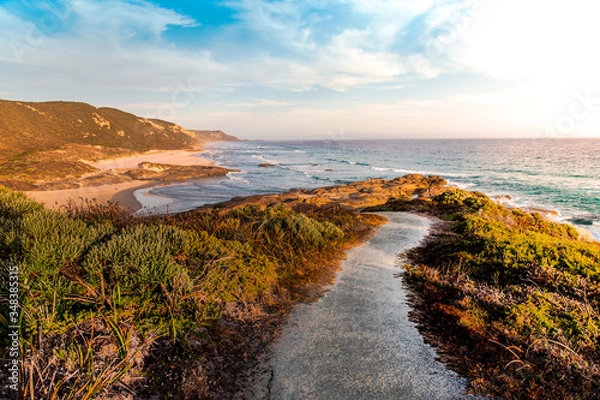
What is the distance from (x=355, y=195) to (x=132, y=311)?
77.2ft

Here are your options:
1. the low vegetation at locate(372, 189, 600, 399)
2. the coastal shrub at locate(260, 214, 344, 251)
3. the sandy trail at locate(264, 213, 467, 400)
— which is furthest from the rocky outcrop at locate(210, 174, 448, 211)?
the sandy trail at locate(264, 213, 467, 400)

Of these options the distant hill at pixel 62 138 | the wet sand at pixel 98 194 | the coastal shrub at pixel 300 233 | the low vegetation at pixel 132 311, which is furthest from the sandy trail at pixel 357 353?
the distant hill at pixel 62 138

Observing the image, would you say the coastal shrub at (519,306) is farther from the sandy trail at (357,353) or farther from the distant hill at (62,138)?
the distant hill at (62,138)

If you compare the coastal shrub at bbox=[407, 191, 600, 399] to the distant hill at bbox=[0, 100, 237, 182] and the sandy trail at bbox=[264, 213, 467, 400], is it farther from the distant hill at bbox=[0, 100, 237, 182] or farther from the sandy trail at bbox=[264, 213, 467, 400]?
the distant hill at bbox=[0, 100, 237, 182]

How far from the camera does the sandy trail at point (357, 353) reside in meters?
4.11

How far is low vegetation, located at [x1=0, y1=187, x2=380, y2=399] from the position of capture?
371cm

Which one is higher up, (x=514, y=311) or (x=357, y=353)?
(x=514, y=311)

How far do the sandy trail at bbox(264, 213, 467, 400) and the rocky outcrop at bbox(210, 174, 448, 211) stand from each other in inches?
509

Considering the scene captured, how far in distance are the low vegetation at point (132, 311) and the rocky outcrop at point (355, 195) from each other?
43.9 ft

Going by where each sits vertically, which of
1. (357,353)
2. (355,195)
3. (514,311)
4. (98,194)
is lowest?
(98,194)

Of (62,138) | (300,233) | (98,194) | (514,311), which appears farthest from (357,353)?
(62,138)

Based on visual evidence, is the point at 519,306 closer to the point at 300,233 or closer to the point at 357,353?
the point at 357,353

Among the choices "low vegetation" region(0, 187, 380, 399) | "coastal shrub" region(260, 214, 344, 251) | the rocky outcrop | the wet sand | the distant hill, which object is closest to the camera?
"low vegetation" region(0, 187, 380, 399)

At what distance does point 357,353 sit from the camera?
16.0 feet
